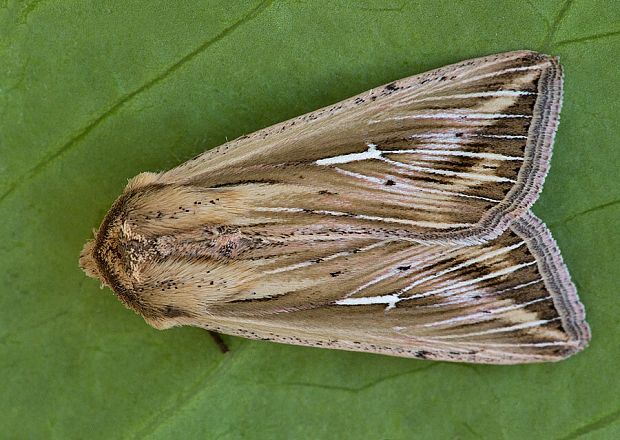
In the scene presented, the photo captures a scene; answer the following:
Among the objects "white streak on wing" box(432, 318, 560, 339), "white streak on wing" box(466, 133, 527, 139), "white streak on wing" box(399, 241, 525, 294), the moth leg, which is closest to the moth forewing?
"white streak on wing" box(466, 133, 527, 139)

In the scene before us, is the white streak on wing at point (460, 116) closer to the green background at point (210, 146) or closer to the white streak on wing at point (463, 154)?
the white streak on wing at point (463, 154)

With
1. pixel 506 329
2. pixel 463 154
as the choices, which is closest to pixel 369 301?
pixel 506 329

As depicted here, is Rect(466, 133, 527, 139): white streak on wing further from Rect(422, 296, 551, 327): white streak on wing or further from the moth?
Rect(422, 296, 551, 327): white streak on wing

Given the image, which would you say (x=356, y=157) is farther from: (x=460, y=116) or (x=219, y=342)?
(x=219, y=342)

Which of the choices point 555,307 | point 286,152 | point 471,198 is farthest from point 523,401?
point 286,152

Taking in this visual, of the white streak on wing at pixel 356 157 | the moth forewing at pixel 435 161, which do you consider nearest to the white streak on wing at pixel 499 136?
the moth forewing at pixel 435 161

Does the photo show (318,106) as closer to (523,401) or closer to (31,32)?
(31,32)
